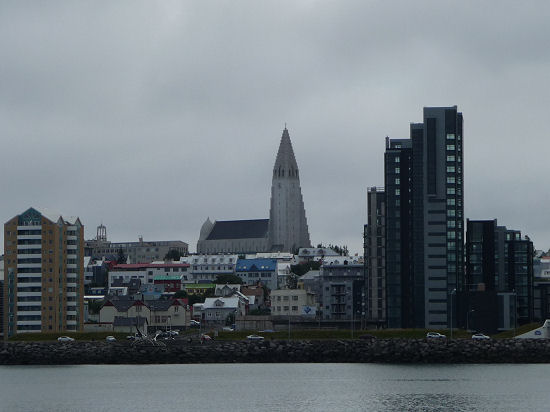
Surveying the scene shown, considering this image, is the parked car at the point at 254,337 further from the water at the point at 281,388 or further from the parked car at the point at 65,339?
the parked car at the point at 65,339

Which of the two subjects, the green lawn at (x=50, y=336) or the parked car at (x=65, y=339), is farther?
the green lawn at (x=50, y=336)

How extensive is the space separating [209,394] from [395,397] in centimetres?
1737

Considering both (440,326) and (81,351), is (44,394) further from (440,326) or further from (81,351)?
(440,326)

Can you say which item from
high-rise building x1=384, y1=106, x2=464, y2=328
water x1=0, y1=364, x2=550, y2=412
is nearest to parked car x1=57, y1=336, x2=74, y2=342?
water x1=0, y1=364, x2=550, y2=412

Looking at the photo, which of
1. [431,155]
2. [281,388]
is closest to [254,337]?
[431,155]

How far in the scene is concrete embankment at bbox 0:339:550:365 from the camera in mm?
154125

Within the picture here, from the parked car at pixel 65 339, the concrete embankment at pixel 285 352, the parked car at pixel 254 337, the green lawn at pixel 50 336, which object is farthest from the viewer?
the green lawn at pixel 50 336

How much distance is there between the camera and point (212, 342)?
16775cm

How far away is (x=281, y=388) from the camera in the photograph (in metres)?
125

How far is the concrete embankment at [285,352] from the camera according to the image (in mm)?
154125

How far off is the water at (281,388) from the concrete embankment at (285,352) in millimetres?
1507

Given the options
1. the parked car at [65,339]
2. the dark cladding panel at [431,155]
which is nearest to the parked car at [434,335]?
the dark cladding panel at [431,155]

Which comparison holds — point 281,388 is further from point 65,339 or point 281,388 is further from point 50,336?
point 50,336

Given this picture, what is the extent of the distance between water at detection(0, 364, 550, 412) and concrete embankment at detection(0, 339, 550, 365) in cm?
151
